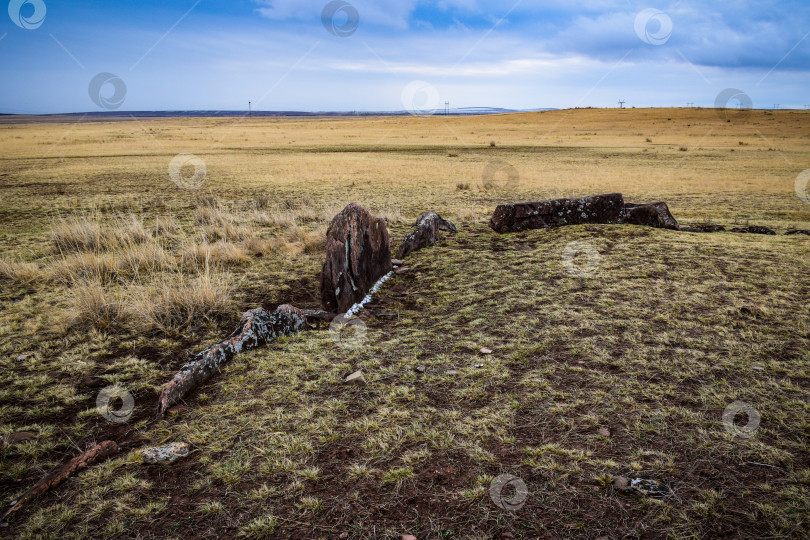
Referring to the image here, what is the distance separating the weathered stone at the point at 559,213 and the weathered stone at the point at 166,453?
8.03m

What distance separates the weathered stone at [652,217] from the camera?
9.28m

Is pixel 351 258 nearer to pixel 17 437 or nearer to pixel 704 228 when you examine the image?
pixel 17 437

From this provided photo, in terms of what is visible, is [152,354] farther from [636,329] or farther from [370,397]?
[636,329]

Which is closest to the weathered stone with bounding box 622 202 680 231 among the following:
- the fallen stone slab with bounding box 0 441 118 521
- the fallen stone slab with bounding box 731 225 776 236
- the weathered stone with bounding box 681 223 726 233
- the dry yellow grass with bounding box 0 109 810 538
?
the weathered stone with bounding box 681 223 726 233

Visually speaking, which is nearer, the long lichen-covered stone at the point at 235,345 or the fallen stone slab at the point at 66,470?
the fallen stone slab at the point at 66,470

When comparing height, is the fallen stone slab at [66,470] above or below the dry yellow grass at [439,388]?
below

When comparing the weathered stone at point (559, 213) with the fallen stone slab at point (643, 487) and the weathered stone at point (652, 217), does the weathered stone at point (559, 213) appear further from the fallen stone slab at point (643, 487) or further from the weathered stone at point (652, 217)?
the fallen stone slab at point (643, 487)

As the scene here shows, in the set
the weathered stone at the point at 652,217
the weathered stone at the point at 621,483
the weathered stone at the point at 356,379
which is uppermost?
the weathered stone at the point at 652,217

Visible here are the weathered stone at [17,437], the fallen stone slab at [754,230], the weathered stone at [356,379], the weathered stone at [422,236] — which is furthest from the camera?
the fallen stone slab at [754,230]

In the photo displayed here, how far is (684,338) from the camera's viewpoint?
14.8 ft

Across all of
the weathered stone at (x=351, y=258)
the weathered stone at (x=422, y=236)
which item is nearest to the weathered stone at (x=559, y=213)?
the weathered stone at (x=422, y=236)

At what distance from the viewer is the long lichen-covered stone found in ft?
12.9

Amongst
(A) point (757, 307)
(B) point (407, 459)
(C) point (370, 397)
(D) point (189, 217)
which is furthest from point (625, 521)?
(D) point (189, 217)

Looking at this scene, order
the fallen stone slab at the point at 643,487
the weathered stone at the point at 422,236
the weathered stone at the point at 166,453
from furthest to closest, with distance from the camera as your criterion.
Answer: the weathered stone at the point at 422,236 → the weathered stone at the point at 166,453 → the fallen stone slab at the point at 643,487
